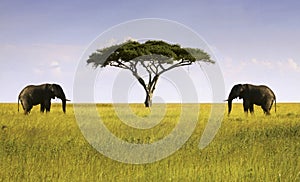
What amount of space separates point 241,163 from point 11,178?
4.14m

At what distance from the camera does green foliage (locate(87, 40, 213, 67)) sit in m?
38.5

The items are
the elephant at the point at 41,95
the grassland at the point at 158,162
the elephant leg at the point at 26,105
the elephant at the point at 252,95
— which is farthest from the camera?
the elephant at the point at 252,95

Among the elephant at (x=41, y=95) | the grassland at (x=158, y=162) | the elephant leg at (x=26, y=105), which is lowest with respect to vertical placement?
the grassland at (x=158, y=162)

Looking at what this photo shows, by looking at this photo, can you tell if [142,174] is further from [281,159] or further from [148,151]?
[281,159]

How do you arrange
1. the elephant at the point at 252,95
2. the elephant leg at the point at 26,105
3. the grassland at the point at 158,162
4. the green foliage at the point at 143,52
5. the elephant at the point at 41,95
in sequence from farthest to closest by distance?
the green foliage at the point at 143,52 → the elephant at the point at 252,95 → the elephant at the point at 41,95 → the elephant leg at the point at 26,105 → the grassland at the point at 158,162

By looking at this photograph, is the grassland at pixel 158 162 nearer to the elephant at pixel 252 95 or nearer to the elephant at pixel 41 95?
the elephant at pixel 41 95

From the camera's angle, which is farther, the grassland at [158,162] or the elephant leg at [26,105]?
the elephant leg at [26,105]

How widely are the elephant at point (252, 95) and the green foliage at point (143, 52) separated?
950 centimetres

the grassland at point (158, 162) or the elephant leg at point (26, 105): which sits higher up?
the elephant leg at point (26, 105)

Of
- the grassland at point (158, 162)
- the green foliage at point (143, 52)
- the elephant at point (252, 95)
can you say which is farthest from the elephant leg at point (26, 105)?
the grassland at point (158, 162)

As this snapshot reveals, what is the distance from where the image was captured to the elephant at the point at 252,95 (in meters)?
30.3

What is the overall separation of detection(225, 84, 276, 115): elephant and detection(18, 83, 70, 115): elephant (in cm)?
→ 1091

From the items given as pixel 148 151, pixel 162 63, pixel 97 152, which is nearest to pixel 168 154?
pixel 148 151

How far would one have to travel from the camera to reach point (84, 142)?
470 inches
